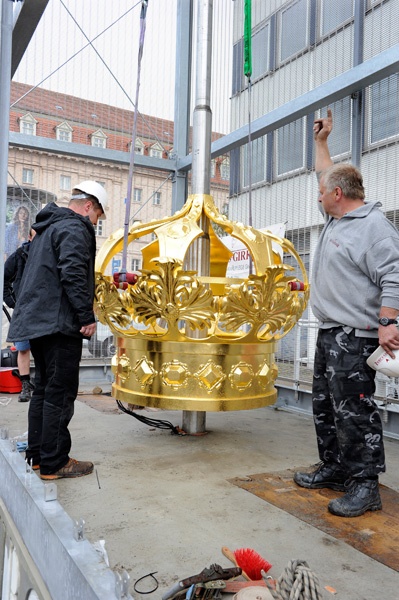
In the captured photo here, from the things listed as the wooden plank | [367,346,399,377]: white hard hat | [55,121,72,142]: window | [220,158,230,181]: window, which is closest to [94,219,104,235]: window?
[55,121,72,142]: window

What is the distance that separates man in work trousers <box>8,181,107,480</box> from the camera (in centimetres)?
240

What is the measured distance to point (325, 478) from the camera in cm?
242

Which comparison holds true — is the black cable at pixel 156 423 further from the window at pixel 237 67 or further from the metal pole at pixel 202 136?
the window at pixel 237 67

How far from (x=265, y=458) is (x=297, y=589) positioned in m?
1.63

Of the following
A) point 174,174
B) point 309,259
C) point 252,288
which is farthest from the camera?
point 174,174

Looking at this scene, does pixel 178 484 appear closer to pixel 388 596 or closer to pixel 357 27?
pixel 388 596

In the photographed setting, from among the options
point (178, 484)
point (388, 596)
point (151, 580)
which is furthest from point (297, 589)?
point (178, 484)

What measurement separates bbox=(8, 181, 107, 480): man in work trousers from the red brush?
43.4 inches

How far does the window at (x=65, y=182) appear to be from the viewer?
518 cm

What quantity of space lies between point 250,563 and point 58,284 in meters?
1.50

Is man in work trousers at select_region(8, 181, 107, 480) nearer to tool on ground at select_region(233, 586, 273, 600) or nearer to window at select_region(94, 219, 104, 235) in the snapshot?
tool on ground at select_region(233, 586, 273, 600)

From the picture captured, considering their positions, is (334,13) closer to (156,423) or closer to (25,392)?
(156,423)

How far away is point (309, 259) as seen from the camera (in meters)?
4.21

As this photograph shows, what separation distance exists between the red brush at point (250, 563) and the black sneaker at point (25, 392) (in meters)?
3.21
